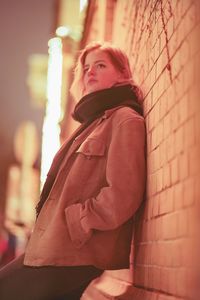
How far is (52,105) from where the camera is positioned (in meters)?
6.77

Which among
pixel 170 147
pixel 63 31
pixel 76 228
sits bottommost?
pixel 76 228

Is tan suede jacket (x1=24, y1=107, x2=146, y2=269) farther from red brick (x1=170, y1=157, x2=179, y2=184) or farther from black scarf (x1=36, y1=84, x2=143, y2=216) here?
red brick (x1=170, y1=157, x2=179, y2=184)

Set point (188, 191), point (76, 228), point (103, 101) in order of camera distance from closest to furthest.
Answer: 1. point (188, 191)
2. point (76, 228)
3. point (103, 101)

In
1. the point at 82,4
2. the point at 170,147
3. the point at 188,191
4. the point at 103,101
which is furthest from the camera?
the point at 82,4

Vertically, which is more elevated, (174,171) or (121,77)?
(121,77)

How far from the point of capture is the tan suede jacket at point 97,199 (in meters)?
2.08

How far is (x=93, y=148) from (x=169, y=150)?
1.48ft

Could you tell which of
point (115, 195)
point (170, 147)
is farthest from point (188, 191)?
point (115, 195)

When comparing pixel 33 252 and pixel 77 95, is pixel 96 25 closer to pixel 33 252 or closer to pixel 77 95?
pixel 77 95

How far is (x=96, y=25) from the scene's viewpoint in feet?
17.5

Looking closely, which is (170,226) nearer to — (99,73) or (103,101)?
(103,101)

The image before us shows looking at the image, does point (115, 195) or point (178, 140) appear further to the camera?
point (115, 195)

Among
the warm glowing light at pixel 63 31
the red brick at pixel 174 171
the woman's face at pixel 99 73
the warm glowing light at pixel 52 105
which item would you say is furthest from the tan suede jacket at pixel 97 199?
the warm glowing light at pixel 63 31

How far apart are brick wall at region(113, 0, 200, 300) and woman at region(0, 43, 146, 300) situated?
0.33 feet
